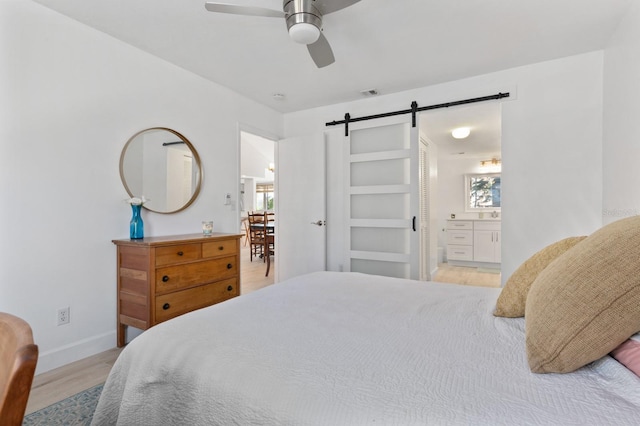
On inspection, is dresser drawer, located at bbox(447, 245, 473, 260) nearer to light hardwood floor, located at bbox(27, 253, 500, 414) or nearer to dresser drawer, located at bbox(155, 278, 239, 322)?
dresser drawer, located at bbox(155, 278, 239, 322)

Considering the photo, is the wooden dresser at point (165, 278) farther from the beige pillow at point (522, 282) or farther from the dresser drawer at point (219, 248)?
the beige pillow at point (522, 282)

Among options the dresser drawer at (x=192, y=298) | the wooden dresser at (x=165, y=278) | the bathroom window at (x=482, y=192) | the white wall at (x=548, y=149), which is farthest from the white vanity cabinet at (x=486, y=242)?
the wooden dresser at (x=165, y=278)

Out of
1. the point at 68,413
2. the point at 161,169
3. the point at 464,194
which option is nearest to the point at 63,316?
the point at 68,413

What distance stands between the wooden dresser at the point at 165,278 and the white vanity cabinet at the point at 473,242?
4800 millimetres

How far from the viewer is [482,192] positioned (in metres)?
6.66

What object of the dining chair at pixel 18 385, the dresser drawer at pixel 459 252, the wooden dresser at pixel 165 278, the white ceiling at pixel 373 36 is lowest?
the dresser drawer at pixel 459 252

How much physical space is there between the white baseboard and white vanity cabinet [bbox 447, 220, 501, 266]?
18.4 feet

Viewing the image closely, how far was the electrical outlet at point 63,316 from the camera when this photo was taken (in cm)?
224

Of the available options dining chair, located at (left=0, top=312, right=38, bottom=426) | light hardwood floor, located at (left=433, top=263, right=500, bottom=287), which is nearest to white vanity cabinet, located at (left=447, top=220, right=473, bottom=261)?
light hardwood floor, located at (left=433, top=263, right=500, bottom=287)

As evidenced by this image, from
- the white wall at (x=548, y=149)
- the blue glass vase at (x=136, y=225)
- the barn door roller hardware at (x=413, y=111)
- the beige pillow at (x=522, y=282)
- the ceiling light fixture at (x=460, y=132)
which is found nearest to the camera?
the beige pillow at (x=522, y=282)

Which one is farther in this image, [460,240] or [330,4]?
[460,240]

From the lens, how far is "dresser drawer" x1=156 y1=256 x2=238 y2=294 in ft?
7.78

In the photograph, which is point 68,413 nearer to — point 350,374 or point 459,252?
point 350,374

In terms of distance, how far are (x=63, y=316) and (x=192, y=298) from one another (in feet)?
2.74
